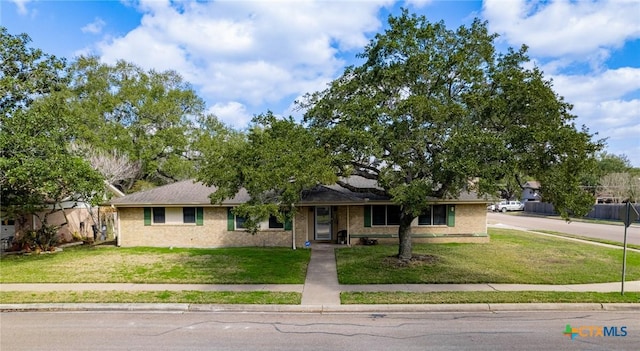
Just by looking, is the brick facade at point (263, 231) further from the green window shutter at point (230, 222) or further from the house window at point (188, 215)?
the house window at point (188, 215)

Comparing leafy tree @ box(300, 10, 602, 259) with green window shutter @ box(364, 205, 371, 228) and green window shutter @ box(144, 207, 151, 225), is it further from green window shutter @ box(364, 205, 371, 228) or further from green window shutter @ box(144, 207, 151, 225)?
green window shutter @ box(144, 207, 151, 225)

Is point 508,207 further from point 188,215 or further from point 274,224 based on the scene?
point 188,215

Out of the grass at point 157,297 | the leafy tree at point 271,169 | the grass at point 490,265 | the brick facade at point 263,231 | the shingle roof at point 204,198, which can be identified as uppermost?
the leafy tree at point 271,169

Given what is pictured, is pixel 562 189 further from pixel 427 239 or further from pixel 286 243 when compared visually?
pixel 286 243

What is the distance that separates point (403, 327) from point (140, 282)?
7946 mm

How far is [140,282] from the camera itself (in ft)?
38.5

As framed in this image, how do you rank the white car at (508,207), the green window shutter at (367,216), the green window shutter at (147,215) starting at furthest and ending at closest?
the white car at (508,207) < the green window shutter at (367,216) < the green window shutter at (147,215)

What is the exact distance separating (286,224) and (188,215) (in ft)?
16.0

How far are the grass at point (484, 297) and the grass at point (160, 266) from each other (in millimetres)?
2635

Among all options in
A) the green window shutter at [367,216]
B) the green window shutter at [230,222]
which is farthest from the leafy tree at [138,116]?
the green window shutter at [367,216]

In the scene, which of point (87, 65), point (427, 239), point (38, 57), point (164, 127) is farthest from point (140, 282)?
point (87, 65)

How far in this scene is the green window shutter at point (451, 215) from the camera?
19.9 metres

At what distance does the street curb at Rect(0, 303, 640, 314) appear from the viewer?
9.31 metres

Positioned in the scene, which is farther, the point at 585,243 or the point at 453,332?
the point at 585,243
